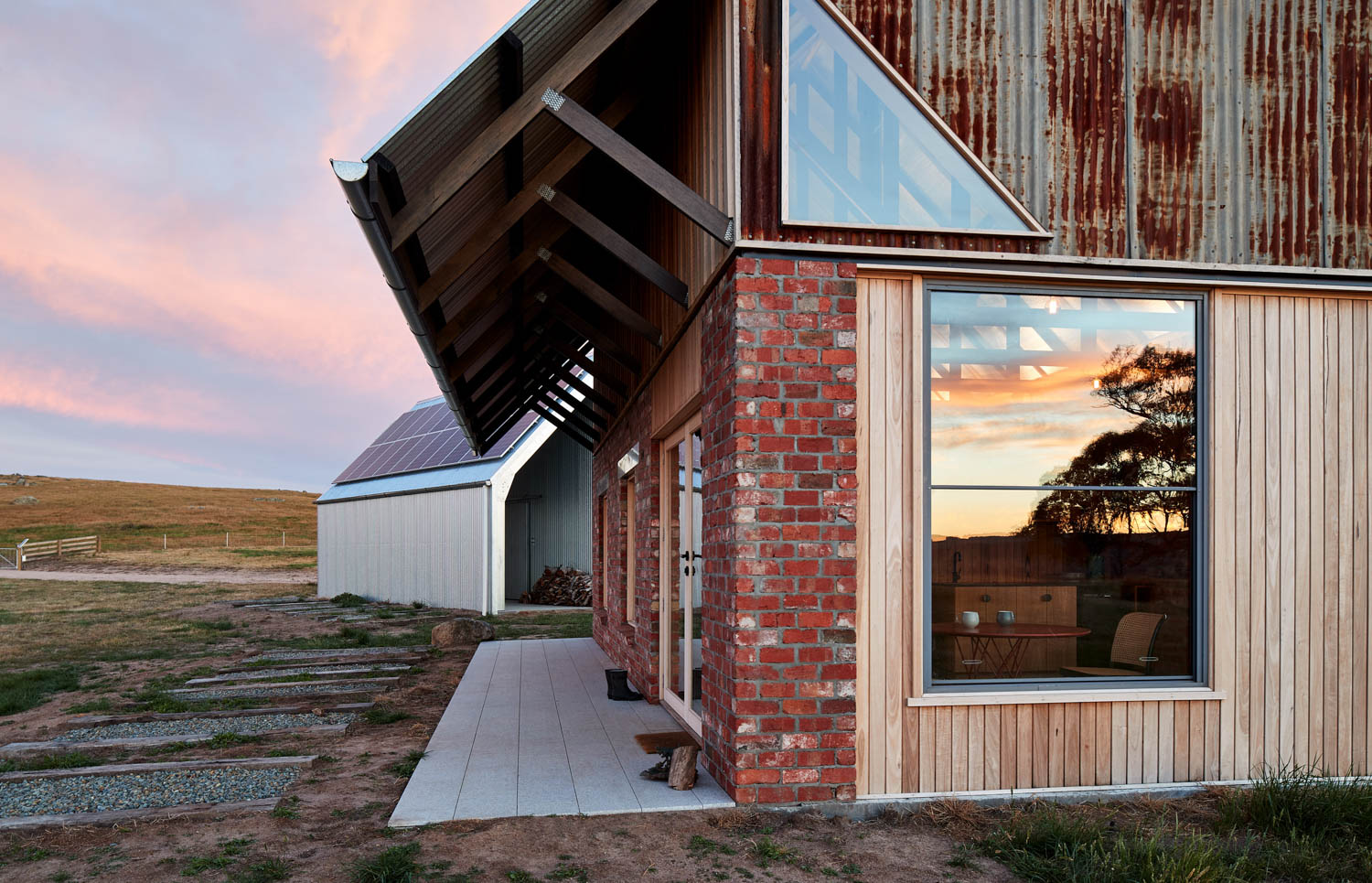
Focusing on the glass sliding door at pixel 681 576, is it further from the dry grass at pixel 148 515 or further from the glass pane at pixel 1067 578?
the dry grass at pixel 148 515

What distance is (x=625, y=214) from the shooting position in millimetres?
9484

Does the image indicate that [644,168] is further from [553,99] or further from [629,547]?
[629,547]

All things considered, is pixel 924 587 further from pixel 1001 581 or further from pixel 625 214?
pixel 625 214

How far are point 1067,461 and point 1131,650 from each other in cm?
113

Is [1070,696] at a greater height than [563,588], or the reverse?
[1070,696]

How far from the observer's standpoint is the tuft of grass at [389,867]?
3.79m

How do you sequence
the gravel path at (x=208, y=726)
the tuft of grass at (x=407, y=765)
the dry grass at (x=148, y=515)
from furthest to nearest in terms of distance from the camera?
1. the dry grass at (x=148, y=515)
2. the gravel path at (x=208, y=726)
3. the tuft of grass at (x=407, y=765)

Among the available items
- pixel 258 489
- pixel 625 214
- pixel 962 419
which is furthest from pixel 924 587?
pixel 258 489

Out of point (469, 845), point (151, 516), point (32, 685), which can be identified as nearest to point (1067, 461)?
point (469, 845)

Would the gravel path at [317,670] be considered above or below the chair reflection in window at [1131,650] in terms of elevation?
below

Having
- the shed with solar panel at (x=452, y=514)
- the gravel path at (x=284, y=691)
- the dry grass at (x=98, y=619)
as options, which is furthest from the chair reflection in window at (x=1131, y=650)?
the shed with solar panel at (x=452, y=514)

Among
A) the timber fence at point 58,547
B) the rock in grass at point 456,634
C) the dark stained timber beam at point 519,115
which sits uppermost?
the dark stained timber beam at point 519,115

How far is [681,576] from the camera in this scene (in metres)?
7.39

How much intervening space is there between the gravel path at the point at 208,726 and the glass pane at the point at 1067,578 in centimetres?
514
